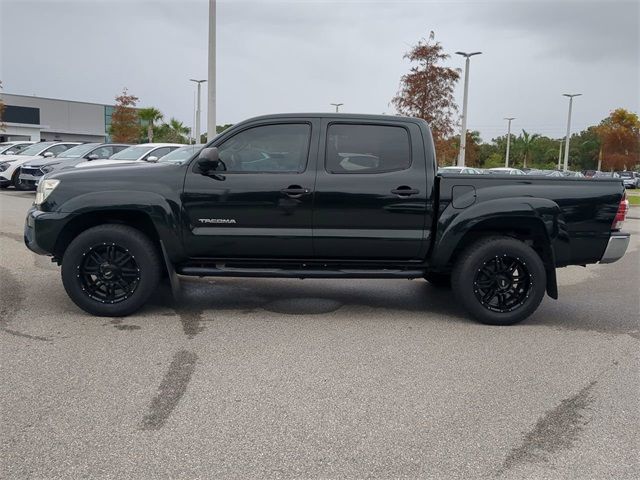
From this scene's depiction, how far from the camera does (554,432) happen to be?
366 cm

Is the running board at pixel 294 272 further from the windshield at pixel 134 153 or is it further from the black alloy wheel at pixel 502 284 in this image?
the windshield at pixel 134 153

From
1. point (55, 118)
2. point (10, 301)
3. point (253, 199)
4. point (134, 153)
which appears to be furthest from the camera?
point (55, 118)

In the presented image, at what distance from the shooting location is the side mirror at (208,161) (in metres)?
5.56

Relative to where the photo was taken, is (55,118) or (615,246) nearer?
(615,246)

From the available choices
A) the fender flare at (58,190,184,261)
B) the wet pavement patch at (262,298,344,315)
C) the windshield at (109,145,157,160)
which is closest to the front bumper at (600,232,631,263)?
the wet pavement patch at (262,298,344,315)

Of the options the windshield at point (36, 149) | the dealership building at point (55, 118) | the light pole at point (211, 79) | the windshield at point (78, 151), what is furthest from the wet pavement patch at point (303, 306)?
the dealership building at point (55, 118)

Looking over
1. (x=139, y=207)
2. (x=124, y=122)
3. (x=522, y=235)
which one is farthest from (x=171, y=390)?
(x=124, y=122)

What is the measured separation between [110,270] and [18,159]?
17061 mm

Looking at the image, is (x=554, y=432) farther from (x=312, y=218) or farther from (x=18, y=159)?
(x=18, y=159)


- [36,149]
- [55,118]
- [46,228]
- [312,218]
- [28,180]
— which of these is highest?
[55,118]

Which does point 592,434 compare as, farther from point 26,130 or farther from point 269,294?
point 26,130

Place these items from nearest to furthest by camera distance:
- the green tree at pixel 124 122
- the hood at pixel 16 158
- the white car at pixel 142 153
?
the white car at pixel 142 153 < the hood at pixel 16 158 < the green tree at pixel 124 122

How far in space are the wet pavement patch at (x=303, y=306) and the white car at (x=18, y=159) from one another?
51.5 feet

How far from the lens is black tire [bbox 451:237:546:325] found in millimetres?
5824
